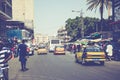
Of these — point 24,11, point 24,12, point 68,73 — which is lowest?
point 68,73

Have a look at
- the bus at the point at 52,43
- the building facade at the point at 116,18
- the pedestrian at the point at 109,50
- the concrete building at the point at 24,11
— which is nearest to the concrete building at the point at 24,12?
the concrete building at the point at 24,11

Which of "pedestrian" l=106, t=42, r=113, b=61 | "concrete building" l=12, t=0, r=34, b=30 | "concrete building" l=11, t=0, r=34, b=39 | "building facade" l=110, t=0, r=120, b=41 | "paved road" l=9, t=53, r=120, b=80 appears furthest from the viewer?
"concrete building" l=12, t=0, r=34, b=30

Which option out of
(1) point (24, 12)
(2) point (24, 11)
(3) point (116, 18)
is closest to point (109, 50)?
(3) point (116, 18)

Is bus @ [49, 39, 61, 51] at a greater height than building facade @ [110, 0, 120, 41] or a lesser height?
lesser

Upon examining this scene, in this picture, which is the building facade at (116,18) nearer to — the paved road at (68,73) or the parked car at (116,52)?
the parked car at (116,52)

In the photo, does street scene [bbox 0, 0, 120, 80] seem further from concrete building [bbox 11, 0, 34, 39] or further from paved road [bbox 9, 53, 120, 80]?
concrete building [bbox 11, 0, 34, 39]

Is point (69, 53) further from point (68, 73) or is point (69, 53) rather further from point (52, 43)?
point (68, 73)

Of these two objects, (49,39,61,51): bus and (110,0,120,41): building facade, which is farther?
(49,39,61,51): bus

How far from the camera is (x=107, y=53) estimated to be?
32.6 meters

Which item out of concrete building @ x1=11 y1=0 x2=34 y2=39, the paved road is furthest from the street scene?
concrete building @ x1=11 y1=0 x2=34 y2=39

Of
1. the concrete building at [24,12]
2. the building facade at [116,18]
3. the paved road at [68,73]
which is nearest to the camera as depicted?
the paved road at [68,73]

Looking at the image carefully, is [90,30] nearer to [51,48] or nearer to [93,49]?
[51,48]

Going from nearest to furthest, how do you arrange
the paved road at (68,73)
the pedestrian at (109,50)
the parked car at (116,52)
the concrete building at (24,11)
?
1. the paved road at (68,73)
2. the pedestrian at (109,50)
3. the parked car at (116,52)
4. the concrete building at (24,11)

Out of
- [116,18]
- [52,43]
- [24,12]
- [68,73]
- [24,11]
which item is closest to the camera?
[68,73]
